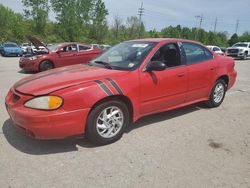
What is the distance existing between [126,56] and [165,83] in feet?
2.69

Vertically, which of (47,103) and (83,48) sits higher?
(83,48)

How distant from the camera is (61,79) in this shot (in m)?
3.67

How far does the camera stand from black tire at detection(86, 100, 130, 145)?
138 inches

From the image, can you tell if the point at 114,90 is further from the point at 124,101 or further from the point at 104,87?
the point at 124,101

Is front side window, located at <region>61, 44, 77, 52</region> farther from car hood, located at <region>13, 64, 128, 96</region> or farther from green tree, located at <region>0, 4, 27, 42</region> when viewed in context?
green tree, located at <region>0, 4, 27, 42</region>

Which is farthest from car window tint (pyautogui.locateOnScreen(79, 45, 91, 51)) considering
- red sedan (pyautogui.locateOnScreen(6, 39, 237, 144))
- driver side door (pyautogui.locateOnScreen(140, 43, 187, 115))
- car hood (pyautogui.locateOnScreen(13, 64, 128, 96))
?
car hood (pyautogui.locateOnScreen(13, 64, 128, 96))

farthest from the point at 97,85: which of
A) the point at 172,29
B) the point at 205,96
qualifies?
the point at 172,29

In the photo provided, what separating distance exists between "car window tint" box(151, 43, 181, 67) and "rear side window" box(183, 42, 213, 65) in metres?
0.25

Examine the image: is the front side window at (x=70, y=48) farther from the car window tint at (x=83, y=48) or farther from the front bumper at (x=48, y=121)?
the front bumper at (x=48, y=121)

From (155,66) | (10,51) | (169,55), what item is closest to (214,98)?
(169,55)

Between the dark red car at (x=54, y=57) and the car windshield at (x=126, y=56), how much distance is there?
6.49 m

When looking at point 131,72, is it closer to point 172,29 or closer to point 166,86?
point 166,86

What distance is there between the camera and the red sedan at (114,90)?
3273 millimetres

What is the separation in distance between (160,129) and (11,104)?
93.7 inches
